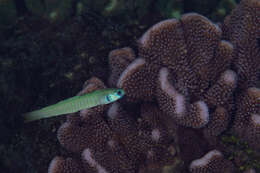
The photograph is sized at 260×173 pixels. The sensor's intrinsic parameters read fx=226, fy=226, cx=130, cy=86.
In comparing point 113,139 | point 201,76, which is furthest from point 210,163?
point 113,139

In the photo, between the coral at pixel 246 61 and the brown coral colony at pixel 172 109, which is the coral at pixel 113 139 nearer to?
the brown coral colony at pixel 172 109

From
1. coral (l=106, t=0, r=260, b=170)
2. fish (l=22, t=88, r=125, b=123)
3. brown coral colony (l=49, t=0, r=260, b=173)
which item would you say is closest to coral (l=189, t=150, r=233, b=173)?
brown coral colony (l=49, t=0, r=260, b=173)

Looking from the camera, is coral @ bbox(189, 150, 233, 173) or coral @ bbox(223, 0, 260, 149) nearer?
coral @ bbox(189, 150, 233, 173)

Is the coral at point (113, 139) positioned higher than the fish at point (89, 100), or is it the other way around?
the fish at point (89, 100)

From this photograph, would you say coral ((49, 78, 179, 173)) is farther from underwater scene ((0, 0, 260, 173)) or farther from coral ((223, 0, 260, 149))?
coral ((223, 0, 260, 149))

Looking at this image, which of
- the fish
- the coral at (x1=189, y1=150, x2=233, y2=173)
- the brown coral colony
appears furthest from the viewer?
the brown coral colony

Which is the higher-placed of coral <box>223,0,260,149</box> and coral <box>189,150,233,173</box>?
coral <box>223,0,260,149</box>

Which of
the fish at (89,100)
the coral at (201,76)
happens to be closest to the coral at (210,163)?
the coral at (201,76)

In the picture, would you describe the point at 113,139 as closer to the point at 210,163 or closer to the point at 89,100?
the point at 89,100
